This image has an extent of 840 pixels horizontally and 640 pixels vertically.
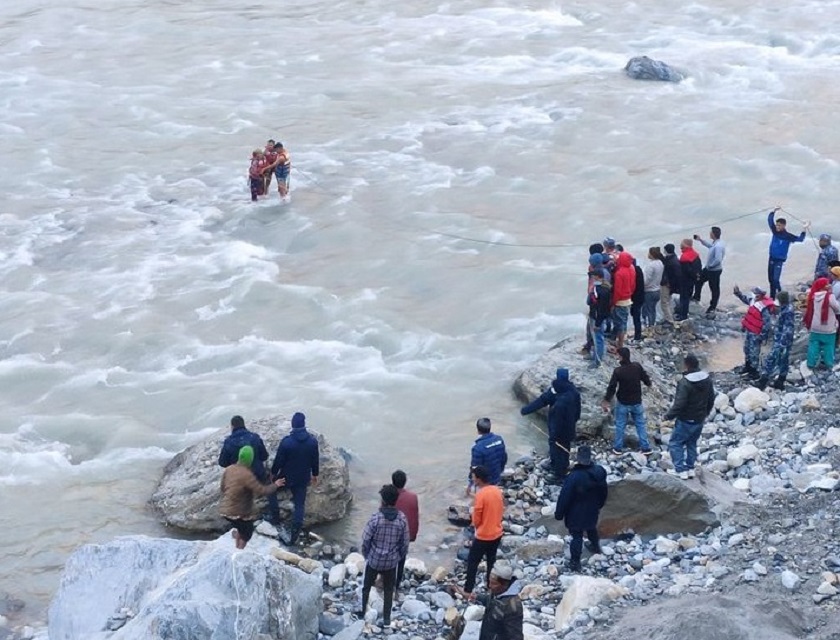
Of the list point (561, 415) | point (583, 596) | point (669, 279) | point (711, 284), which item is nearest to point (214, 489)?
point (561, 415)

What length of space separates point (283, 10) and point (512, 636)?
3463 centimetres

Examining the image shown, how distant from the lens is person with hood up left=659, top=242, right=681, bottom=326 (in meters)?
17.4

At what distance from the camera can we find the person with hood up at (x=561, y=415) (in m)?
13.8

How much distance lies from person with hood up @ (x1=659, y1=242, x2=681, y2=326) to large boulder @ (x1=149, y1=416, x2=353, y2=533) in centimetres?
582

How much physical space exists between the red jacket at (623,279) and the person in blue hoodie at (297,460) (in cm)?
526

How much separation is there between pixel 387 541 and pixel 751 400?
6135 millimetres

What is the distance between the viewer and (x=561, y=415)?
13773mm

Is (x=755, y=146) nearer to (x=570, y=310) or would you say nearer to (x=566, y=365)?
(x=570, y=310)

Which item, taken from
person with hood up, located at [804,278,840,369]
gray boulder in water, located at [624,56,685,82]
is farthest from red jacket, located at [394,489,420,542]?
gray boulder in water, located at [624,56,685,82]

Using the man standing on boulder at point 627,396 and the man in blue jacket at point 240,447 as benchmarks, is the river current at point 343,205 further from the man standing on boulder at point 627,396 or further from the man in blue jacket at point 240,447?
the man in blue jacket at point 240,447

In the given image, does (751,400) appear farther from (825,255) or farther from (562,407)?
(825,255)

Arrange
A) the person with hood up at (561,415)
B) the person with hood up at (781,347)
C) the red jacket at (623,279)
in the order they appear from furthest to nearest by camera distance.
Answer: the red jacket at (623,279), the person with hood up at (781,347), the person with hood up at (561,415)

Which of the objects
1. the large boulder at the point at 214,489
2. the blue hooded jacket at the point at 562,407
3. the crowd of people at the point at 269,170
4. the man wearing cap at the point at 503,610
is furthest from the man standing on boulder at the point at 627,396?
the crowd of people at the point at 269,170

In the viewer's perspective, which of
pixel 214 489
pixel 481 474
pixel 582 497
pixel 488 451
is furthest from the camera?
pixel 214 489
